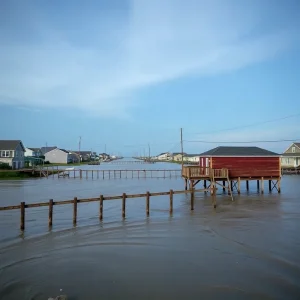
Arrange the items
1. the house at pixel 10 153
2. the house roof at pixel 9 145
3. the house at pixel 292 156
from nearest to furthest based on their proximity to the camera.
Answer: the house at pixel 10 153
the house roof at pixel 9 145
the house at pixel 292 156

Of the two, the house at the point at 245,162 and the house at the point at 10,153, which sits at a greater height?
the house at the point at 10,153

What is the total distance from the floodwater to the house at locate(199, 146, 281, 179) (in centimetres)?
1245

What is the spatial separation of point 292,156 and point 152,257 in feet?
222

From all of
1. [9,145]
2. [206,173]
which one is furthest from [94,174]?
[206,173]

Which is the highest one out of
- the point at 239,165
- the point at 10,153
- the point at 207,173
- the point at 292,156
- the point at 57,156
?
the point at 57,156

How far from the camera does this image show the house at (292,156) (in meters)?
71.1

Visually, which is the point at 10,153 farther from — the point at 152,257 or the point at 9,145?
the point at 152,257

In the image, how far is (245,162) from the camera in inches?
1284

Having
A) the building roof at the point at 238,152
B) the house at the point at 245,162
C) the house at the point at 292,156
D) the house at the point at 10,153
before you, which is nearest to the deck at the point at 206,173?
the house at the point at 245,162

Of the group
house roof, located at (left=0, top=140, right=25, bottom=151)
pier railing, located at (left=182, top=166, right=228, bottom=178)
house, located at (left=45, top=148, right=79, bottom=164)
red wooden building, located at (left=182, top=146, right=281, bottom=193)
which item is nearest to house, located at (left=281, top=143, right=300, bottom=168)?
red wooden building, located at (left=182, top=146, right=281, bottom=193)

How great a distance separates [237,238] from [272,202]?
549 inches

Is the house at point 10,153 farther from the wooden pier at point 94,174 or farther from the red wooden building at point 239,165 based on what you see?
the red wooden building at point 239,165

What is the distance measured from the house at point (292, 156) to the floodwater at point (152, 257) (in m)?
57.1

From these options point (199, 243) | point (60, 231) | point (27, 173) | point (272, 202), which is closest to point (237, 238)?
point (199, 243)
